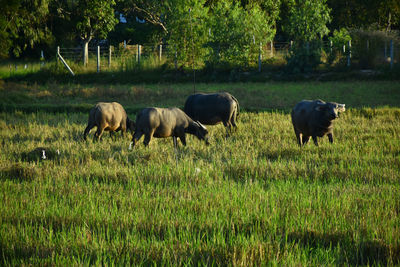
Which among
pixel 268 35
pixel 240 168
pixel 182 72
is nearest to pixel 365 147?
pixel 240 168

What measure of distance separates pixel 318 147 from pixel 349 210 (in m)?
3.62

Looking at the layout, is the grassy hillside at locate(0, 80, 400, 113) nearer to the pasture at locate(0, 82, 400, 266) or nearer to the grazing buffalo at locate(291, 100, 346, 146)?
the grazing buffalo at locate(291, 100, 346, 146)

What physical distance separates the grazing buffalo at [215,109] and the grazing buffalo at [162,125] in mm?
1379

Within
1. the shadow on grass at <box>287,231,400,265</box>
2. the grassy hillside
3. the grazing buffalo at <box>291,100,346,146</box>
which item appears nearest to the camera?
the shadow on grass at <box>287,231,400,265</box>

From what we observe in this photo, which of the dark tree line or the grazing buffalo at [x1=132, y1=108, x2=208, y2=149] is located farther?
the dark tree line

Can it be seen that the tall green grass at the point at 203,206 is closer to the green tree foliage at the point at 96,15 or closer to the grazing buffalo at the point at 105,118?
the grazing buffalo at the point at 105,118

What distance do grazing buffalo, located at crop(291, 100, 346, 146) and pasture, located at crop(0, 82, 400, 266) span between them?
0.34 m

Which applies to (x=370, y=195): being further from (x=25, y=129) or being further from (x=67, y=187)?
(x=25, y=129)

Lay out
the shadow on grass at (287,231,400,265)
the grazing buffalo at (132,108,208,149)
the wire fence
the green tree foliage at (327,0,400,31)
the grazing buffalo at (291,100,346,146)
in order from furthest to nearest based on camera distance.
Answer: the green tree foliage at (327,0,400,31), the wire fence, the grazing buffalo at (132,108,208,149), the grazing buffalo at (291,100,346,146), the shadow on grass at (287,231,400,265)

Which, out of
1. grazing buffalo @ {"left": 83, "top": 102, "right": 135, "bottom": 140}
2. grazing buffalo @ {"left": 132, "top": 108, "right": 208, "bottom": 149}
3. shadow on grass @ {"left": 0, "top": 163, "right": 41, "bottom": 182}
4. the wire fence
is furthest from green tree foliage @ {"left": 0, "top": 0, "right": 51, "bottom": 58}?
shadow on grass @ {"left": 0, "top": 163, "right": 41, "bottom": 182}

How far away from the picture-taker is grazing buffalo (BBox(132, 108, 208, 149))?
8289 millimetres

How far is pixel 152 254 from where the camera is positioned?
3393mm

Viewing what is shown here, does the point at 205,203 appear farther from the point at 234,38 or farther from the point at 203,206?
the point at 234,38

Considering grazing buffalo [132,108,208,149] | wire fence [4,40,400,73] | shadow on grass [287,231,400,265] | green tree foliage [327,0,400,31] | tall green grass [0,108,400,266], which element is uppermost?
green tree foliage [327,0,400,31]
